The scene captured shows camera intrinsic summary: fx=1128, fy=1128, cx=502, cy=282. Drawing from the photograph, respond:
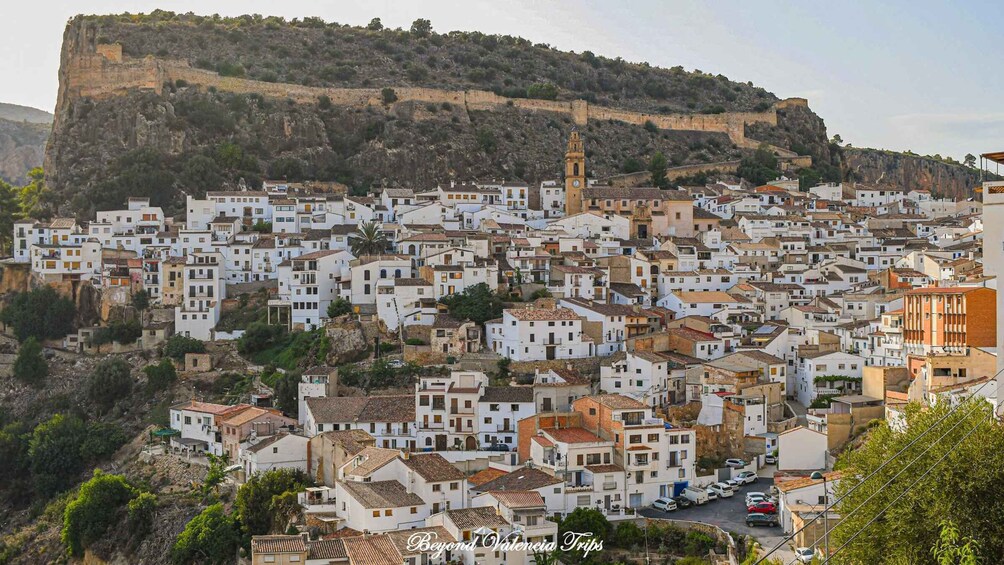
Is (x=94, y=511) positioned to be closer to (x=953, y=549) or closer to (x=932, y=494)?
(x=932, y=494)

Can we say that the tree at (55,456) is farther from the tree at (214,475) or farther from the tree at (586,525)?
the tree at (586,525)

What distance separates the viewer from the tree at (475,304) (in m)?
39.8

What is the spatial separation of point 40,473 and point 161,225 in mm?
15423

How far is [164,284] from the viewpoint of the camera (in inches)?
1825

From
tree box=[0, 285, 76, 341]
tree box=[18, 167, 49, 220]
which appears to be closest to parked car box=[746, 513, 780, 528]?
→ tree box=[0, 285, 76, 341]

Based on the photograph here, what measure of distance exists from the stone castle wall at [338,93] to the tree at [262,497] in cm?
4008

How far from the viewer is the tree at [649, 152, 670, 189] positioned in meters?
67.7

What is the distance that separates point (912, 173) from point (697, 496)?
6007 cm

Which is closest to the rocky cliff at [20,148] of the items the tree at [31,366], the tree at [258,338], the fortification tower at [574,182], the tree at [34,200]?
the tree at [34,200]

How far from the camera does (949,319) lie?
3131 cm

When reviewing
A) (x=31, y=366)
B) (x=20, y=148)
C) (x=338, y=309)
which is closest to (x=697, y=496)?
(x=338, y=309)

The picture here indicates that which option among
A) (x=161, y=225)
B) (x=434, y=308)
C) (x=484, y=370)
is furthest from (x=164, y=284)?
(x=484, y=370)

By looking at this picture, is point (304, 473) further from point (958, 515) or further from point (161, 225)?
point (161, 225)

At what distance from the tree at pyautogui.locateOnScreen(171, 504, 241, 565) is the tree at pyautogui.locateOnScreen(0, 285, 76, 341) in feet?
62.6
